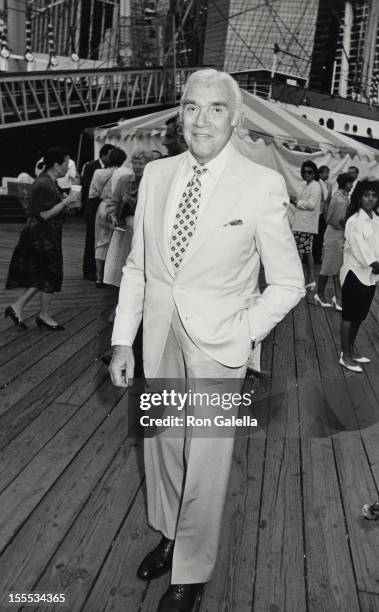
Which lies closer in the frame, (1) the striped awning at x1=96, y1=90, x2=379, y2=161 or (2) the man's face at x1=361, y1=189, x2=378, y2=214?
(2) the man's face at x1=361, y1=189, x2=378, y2=214

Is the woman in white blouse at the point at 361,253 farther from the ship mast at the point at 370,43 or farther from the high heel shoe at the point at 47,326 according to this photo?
the ship mast at the point at 370,43

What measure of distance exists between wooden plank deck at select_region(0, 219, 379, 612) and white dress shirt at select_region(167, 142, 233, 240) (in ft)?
4.58

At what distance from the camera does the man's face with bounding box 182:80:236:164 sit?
1883mm

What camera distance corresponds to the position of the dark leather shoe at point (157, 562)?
227 centimetres

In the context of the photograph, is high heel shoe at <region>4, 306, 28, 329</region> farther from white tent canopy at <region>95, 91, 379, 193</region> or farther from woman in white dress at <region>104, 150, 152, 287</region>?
white tent canopy at <region>95, 91, 379, 193</region>

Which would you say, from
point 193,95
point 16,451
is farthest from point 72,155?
point 193,95

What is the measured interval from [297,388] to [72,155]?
13.8 m

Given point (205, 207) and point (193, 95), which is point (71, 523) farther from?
point (193, 95)

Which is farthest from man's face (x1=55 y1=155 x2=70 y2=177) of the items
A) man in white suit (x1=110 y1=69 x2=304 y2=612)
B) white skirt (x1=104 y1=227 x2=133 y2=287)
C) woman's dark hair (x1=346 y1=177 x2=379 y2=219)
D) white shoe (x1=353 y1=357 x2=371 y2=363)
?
man in white suit (x1=110 y1=69 x2=304 y2=612)

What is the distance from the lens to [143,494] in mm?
2898

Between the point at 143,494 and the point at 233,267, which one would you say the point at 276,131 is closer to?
the point at 143,494

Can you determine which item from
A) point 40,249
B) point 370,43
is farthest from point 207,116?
point 370,43

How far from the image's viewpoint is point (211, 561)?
2094 millimetres

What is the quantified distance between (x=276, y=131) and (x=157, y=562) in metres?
9.27
